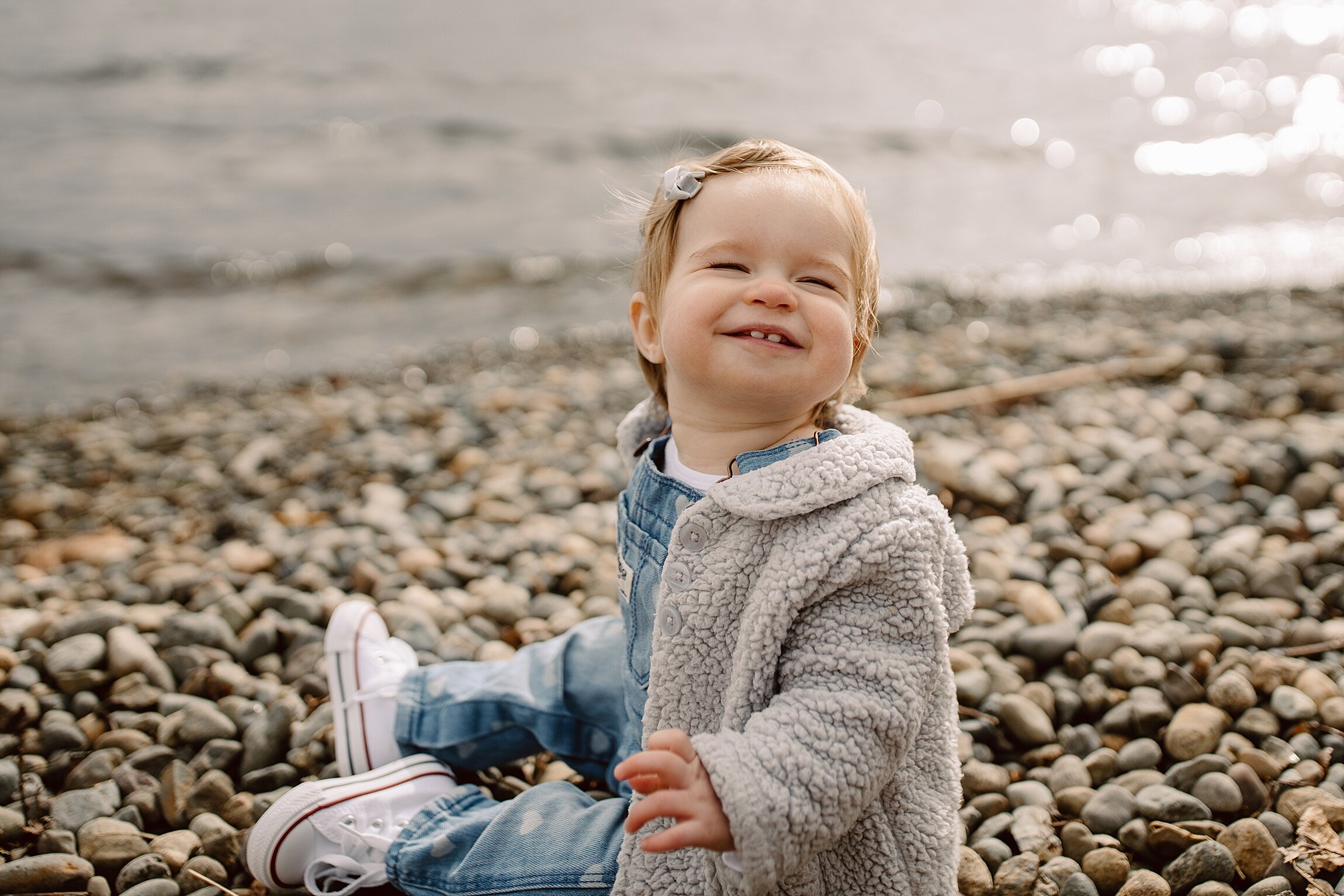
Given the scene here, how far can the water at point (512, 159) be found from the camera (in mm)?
6820

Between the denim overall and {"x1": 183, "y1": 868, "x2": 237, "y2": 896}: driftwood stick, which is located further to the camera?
{"x1": 183, "y1": 868, "x2": 237, "y2": 896}: driftwood stick

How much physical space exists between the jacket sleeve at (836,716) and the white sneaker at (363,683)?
1.07 meters

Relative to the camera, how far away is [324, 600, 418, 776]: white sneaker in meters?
2.27

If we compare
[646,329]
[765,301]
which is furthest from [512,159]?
[765,301]

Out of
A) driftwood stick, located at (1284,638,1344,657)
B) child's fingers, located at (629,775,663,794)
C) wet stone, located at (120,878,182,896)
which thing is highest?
child's fingers, located at (629,775,663,794)

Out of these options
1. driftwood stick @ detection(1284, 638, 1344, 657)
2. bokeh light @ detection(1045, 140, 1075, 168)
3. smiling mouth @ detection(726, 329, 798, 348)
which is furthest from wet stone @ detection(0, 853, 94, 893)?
bokeh light @ detection(1045, 140, 1075, 168)

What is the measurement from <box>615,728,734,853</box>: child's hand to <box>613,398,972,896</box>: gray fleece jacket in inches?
1.0

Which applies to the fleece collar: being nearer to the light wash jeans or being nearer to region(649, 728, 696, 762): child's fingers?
region(649, 728, 696, 762): child's fingers

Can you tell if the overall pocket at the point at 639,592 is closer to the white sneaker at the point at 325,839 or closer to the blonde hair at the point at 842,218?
the blonde hair at the point at 842,218

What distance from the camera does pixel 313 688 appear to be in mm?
2578

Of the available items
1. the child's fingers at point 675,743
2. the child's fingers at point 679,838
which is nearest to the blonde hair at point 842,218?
the child's fingers at point 675,743

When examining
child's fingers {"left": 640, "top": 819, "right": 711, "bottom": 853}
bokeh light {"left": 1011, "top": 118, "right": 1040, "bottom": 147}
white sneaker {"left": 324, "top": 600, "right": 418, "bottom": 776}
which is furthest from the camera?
bokeh light {"left": 1011, "top": 118, "right": 1040, "bottom": 147}

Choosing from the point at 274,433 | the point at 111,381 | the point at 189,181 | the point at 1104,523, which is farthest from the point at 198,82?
the point at 1104,523

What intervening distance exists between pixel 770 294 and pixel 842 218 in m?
0.21
